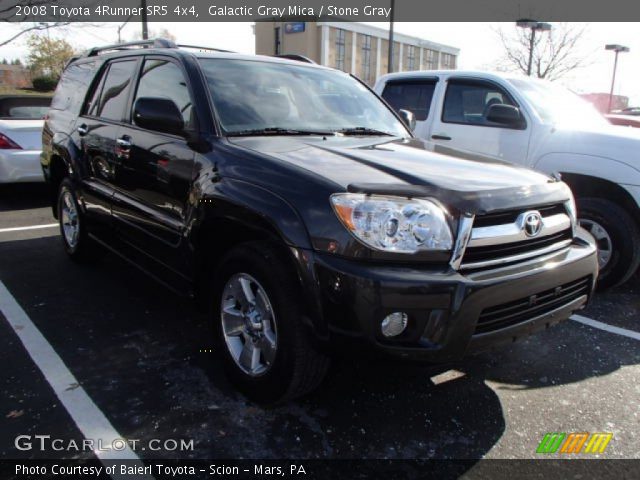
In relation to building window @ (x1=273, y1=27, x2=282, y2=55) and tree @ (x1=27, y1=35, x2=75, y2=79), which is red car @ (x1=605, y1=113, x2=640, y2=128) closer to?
tree @ (x1=27, y1=35, x2=75, y2=79)

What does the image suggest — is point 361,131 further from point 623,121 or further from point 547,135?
point 623,121

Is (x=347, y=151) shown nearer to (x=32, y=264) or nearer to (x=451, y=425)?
(x=451, y=425)

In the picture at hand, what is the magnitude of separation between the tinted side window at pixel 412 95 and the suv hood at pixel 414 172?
10.7 ft

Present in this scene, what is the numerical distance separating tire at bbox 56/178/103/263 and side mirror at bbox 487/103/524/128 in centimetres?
403

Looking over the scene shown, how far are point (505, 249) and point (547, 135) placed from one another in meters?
3.09

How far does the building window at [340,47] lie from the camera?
6893 centimetres

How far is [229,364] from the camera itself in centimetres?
287

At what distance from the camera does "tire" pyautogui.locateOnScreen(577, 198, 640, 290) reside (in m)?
4.43

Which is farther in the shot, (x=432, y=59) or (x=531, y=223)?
(x=432, y=59)

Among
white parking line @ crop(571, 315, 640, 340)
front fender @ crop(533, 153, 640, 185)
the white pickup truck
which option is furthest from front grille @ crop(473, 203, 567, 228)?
Result: front fender @ crop(533, 153, 640, 185)

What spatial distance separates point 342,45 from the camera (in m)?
70.0

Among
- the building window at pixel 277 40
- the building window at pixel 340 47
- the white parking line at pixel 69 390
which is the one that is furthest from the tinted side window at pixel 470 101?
the building window at pixel 340 47

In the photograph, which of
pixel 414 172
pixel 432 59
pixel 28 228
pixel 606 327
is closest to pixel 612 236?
pixel 606 327

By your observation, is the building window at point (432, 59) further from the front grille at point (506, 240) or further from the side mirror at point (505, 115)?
the front grille at point (506, 240)
